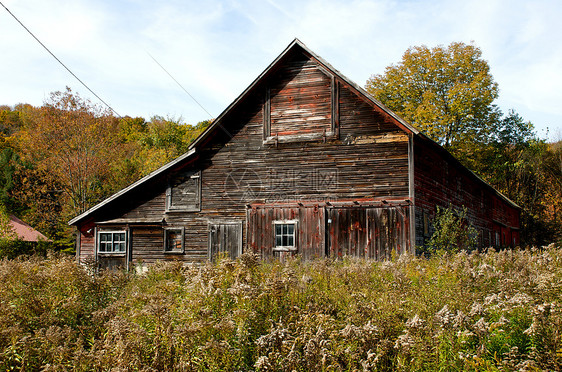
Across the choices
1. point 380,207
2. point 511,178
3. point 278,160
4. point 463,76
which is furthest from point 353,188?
point 511,178

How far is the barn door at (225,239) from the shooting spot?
723 inches

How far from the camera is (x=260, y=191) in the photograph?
18109 mm

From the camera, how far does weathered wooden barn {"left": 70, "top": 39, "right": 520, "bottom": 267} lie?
54.1ft

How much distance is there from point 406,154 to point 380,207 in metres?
1.99

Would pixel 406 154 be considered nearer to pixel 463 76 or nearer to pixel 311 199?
pixel 311 199

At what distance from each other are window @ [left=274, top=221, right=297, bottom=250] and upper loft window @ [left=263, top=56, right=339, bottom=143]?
3.06 meters

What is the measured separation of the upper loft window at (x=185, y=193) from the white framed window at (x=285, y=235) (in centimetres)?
348

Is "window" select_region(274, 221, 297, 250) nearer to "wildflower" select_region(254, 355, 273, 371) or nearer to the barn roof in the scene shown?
the barn roof

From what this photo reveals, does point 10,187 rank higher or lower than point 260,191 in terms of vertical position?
higher

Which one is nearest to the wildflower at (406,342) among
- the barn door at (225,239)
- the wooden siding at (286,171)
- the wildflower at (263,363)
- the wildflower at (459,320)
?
the wildflower at (459,320)

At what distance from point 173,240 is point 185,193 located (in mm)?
2002

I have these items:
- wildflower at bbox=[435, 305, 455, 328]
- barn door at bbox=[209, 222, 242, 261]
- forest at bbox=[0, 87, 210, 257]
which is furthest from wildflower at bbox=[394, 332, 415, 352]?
forest at bbox=[0, 87, 210, 257]

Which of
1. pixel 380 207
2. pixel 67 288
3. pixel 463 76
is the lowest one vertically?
pixel 67 288

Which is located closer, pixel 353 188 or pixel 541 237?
pixel 353 188
